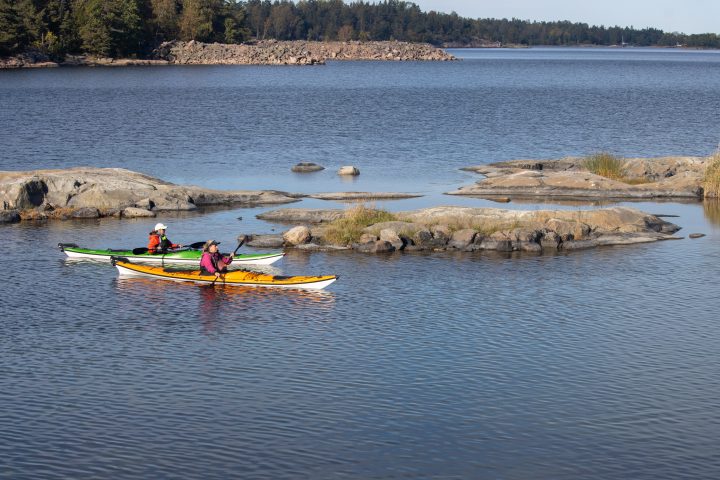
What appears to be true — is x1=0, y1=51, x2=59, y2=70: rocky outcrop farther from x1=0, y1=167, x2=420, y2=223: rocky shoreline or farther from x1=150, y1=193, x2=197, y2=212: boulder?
x1=150, y1=193, x2=197, y2=212: boulder

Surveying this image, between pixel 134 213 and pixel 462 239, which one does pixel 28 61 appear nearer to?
pixel 134 213

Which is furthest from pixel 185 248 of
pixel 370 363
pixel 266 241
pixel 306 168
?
pixel 306 168

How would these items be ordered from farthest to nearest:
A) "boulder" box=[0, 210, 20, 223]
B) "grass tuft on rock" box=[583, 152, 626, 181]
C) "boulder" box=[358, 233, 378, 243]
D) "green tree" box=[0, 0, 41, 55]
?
"green tree" box=[0, 0, 41, 55] < "grass tuft on rock" box=[583, 152, 626, 181] < "boulder" box=[0, 210, 20, 223] < "boulder" box=[358, 233, 378, 243]

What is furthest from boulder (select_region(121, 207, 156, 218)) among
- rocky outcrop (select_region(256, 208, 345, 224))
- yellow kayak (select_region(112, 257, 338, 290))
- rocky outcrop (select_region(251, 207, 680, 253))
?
yellow kayak (select_region(112, 257, 338, 290))

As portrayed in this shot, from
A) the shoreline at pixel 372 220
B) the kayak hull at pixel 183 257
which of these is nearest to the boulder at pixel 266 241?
the shoreline at pixel 372 220

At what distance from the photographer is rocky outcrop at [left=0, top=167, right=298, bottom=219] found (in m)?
54.1

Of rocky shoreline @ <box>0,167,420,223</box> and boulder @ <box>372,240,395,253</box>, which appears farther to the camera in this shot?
rocky shoreline @ <box>0,167,420,223</box>

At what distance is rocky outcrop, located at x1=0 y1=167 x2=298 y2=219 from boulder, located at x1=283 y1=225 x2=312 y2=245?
1029 cm

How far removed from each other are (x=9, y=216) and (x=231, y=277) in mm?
17571

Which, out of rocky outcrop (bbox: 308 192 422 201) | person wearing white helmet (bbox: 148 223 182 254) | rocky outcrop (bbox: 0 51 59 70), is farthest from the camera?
rocky outcrop (bbox: 0 51 59 70)

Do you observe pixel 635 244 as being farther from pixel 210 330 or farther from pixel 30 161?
pixel 30 161

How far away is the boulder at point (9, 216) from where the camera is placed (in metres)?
52.4

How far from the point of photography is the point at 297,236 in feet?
152

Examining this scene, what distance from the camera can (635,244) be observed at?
47.5 metres
